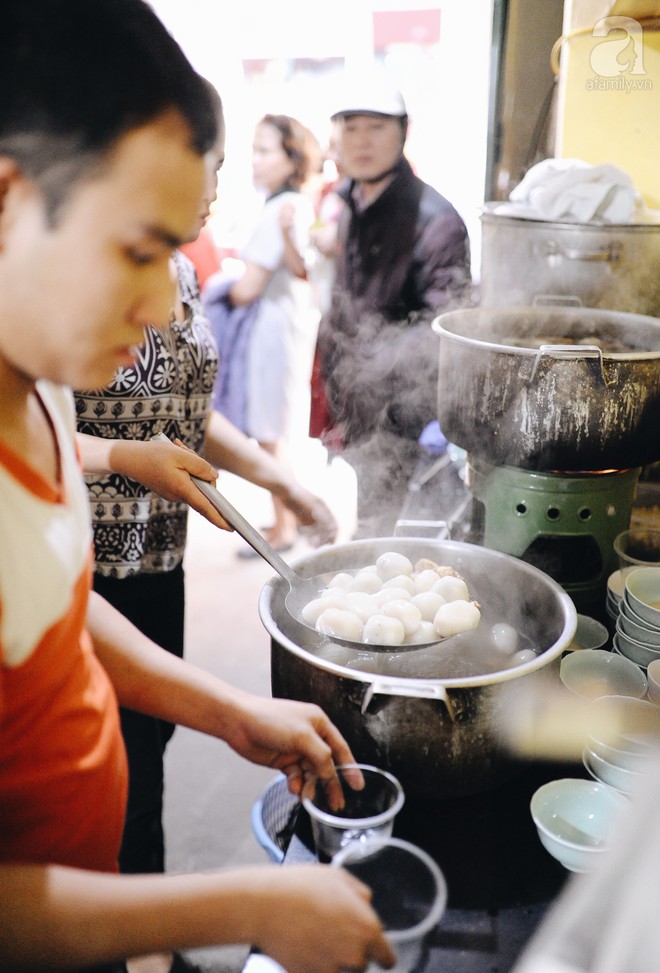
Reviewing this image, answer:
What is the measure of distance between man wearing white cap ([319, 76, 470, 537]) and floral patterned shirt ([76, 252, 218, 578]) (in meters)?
1.26

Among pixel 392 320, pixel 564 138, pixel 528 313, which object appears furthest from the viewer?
pixel 392 320

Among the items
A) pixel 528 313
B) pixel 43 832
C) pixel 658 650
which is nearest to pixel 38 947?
pixel 43 832

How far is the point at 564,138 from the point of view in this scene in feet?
9.48

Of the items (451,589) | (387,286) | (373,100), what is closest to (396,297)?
(387,286)

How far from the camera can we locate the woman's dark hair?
15.7 ft

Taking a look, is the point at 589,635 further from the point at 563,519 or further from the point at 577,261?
the point at 577,261

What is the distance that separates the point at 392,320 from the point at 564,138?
1.07 metres

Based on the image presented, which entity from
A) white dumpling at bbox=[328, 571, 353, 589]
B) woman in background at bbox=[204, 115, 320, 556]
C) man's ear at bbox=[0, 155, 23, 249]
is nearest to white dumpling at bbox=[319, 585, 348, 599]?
white dumpling at bbox=[328, 571, 353, 589]

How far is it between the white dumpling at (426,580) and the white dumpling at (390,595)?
4 cm

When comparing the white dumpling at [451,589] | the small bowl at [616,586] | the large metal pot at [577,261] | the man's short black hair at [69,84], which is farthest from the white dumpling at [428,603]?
the large metal pot at [577,261]

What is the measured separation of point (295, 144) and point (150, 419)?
3.42 metres

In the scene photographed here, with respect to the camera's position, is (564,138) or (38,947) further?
(564,138)

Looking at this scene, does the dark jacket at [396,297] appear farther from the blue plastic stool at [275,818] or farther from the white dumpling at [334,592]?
the blue plastic stool at [275,818]

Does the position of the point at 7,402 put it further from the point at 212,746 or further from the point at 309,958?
the point at 212,746
